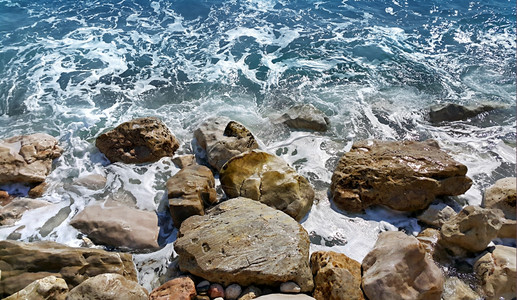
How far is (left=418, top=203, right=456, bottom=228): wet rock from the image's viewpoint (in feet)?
18.0

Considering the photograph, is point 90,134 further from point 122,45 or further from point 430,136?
point 430,136

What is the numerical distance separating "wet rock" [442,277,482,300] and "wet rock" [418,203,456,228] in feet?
3.70

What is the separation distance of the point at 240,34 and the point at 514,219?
11019 mm

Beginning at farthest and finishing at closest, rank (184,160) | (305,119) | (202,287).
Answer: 1. (305,119)
2. (184,160)
3. (202,287)

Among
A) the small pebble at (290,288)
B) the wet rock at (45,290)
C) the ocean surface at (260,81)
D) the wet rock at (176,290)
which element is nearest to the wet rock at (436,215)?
the ocean surface at (260,81)

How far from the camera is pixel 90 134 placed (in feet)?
26.6

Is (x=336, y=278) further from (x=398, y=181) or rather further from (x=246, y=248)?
(x=398, y=181)

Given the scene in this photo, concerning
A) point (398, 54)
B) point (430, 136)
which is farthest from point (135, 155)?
point (398, 54)

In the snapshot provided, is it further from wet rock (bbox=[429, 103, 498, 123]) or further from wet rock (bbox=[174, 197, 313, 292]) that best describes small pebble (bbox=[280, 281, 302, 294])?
wet rock (bbox=[429, 103, 498, 123])

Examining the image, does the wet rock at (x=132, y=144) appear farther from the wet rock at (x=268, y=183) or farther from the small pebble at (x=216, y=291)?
the small pebble at (x=216, y=291)

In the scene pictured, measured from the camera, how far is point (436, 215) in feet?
18.1

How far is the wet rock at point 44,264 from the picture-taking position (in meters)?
4.13

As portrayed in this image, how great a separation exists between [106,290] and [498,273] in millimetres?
5030

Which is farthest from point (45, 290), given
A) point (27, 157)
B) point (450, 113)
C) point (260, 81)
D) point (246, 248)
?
point (450, 113)
